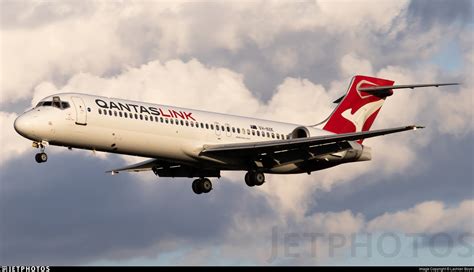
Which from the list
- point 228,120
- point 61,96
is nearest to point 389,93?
point 228,120

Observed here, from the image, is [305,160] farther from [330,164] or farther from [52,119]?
[52,119]

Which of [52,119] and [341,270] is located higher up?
[52,119]

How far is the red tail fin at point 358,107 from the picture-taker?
58000 mm

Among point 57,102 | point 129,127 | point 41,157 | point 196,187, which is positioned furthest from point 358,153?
point 41,157

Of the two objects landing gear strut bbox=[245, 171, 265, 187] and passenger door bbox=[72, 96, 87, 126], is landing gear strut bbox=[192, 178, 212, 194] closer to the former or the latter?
landing gear strut bbox=[245, 171, 265, 187]

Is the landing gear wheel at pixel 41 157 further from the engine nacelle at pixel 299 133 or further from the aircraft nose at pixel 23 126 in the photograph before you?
the engine nacelle at pixel 299 133

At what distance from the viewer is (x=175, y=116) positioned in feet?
162

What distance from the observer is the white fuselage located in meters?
46.2

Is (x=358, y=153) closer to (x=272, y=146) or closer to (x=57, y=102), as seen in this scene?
(x=272, y=146)

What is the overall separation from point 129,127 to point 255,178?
283 inches

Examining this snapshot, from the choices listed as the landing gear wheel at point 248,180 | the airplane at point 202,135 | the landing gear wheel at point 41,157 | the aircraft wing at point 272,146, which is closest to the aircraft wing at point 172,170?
the airplane at point 202,135

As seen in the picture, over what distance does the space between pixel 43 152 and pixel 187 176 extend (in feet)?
33.9

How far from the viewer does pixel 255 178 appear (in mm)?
51594

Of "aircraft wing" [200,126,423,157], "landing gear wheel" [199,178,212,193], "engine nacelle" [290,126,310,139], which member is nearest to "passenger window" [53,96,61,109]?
"aircraft wing" [200,126,423,157]
